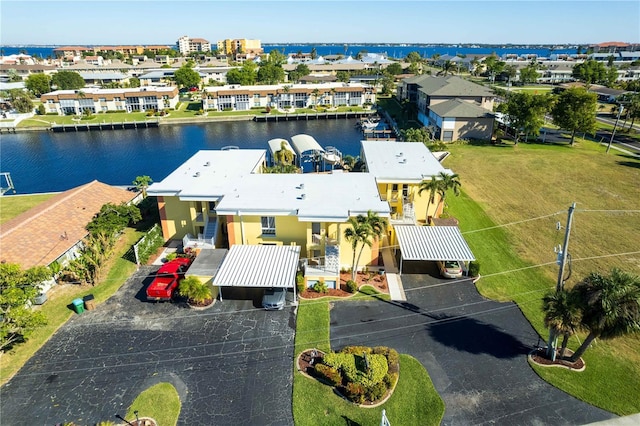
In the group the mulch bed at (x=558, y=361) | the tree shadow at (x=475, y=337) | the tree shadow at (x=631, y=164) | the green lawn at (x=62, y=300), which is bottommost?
the green lawn at (x=62, y=300)

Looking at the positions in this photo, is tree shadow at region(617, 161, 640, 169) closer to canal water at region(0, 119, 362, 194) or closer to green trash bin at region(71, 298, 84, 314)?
canal water at region(0, 119, 362, 194)

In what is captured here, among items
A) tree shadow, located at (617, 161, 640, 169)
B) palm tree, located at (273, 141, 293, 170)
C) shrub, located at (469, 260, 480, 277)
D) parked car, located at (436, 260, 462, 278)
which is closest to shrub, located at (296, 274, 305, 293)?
parked car, located at (436, 260, 462, 278)

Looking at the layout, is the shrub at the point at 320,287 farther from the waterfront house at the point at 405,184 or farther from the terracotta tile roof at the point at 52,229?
the terracotta tile roof at the point at 52,229

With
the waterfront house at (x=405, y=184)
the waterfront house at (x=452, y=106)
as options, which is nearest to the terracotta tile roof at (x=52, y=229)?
the waterfront house at (x=405, y=184)

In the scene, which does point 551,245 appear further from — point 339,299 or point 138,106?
point 138,106

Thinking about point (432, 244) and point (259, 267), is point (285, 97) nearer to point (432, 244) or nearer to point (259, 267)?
point (432, 244)

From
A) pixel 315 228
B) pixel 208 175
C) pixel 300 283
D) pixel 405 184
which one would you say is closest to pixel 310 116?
pixel 208 175
